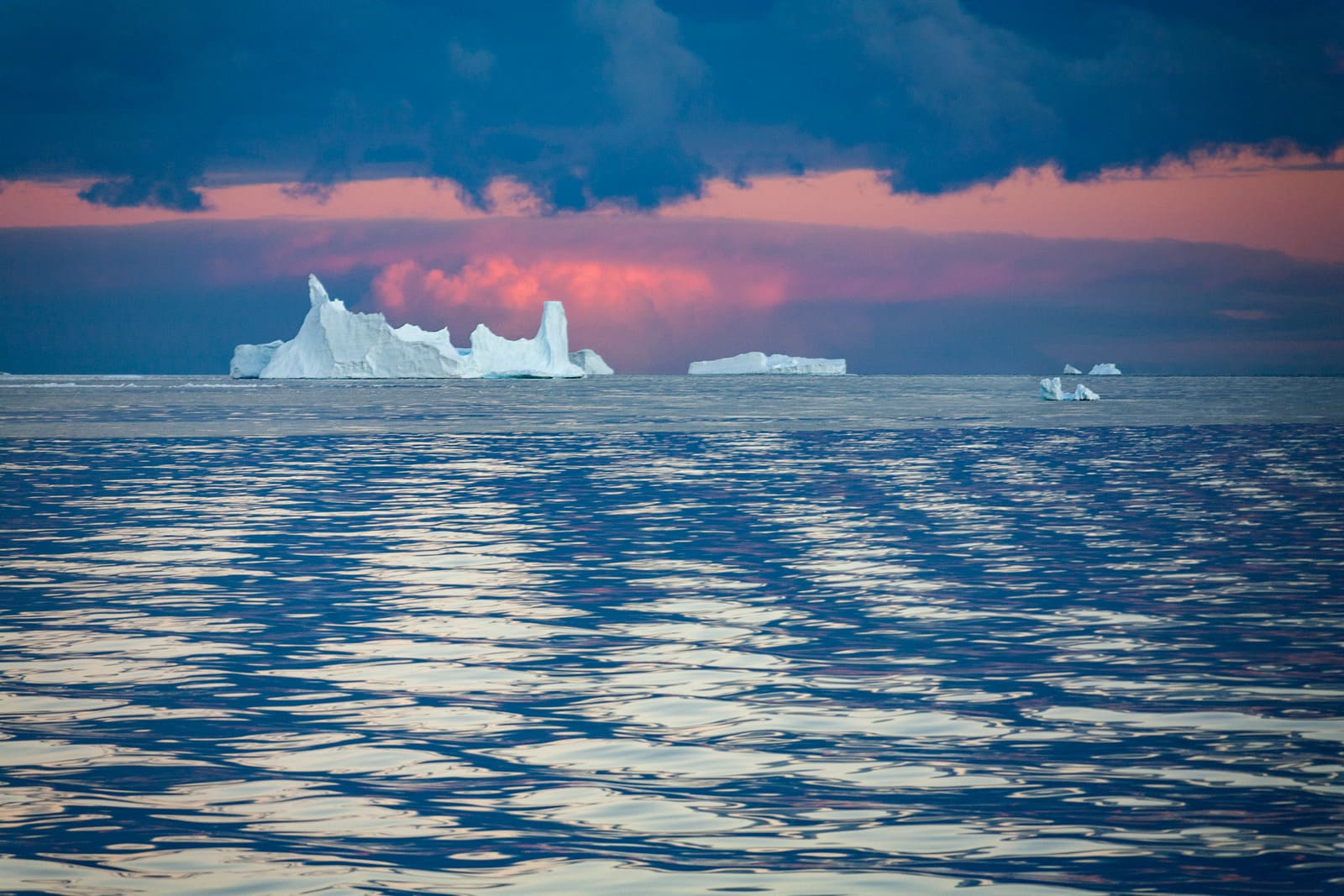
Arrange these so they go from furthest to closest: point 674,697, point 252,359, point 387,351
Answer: point 252,359, point 387,351, point 674,697

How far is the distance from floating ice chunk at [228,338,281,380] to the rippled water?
13957 cm

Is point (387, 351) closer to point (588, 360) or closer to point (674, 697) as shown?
point (588, 360)

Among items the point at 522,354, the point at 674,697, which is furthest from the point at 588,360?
the point at 674,697

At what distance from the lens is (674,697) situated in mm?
8625

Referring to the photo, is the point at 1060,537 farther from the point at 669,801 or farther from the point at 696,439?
the point at 696,439

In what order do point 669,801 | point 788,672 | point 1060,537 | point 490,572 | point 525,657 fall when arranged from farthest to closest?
point 1060,537 < point 490,572 < point 525,657 < point 788,672 < point 669,801

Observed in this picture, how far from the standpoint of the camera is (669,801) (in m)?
6.39

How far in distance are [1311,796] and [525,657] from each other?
5.18m

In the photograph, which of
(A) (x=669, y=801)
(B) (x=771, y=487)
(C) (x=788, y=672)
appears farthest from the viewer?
(B) (x=771, y=487)

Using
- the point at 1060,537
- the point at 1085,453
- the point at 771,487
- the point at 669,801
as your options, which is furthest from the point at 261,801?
the point at 1085,453

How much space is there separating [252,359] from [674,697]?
158 m

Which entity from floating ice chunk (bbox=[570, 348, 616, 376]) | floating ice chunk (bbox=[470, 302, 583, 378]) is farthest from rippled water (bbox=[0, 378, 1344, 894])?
floating ice chunk (bbox=[570, 348, 616, 376])

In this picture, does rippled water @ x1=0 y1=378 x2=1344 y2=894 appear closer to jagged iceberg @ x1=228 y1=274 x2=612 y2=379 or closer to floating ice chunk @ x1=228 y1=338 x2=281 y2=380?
jagged iceberg @ x1=228 y1=274 x2=612 y2=379

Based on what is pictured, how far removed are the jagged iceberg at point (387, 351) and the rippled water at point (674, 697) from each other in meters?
108
